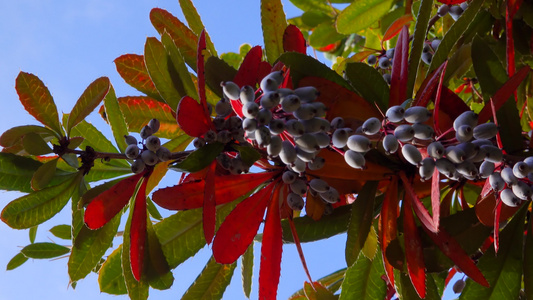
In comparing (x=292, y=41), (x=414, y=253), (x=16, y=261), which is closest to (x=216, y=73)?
(x=292, y=41)

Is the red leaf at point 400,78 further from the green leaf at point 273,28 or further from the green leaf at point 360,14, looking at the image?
the green leaf at point 360,14

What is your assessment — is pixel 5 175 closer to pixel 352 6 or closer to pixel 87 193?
pixel 87 193

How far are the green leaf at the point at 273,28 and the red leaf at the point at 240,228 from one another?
1.05 feet

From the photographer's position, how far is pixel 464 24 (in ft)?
3.70

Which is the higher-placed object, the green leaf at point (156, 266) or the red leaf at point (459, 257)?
the green leaf at point (156, 266)

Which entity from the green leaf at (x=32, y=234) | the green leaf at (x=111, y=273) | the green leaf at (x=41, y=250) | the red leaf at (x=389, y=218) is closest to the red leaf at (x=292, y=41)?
the red leaf at (x=389, y=218)

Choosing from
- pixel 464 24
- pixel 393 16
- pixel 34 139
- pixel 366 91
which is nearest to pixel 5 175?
pixel 34 139

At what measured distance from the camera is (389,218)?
103 centimetres

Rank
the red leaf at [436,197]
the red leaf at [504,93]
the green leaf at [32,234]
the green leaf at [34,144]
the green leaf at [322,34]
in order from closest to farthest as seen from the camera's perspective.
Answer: the red leaf at [436,197], the red leaf at [504,93], the green leaf at [34,144], the green leaf at [32,234], the green leaf at [322,34]

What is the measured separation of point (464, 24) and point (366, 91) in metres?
0.30

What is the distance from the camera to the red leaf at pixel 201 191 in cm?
98

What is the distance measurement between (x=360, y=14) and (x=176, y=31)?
2.75ft

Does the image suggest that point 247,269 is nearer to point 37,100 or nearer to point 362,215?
point 362,215

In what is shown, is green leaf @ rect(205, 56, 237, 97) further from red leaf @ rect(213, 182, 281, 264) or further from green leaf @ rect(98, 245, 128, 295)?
green leaf @ rect(98, 245, 128, 295)
